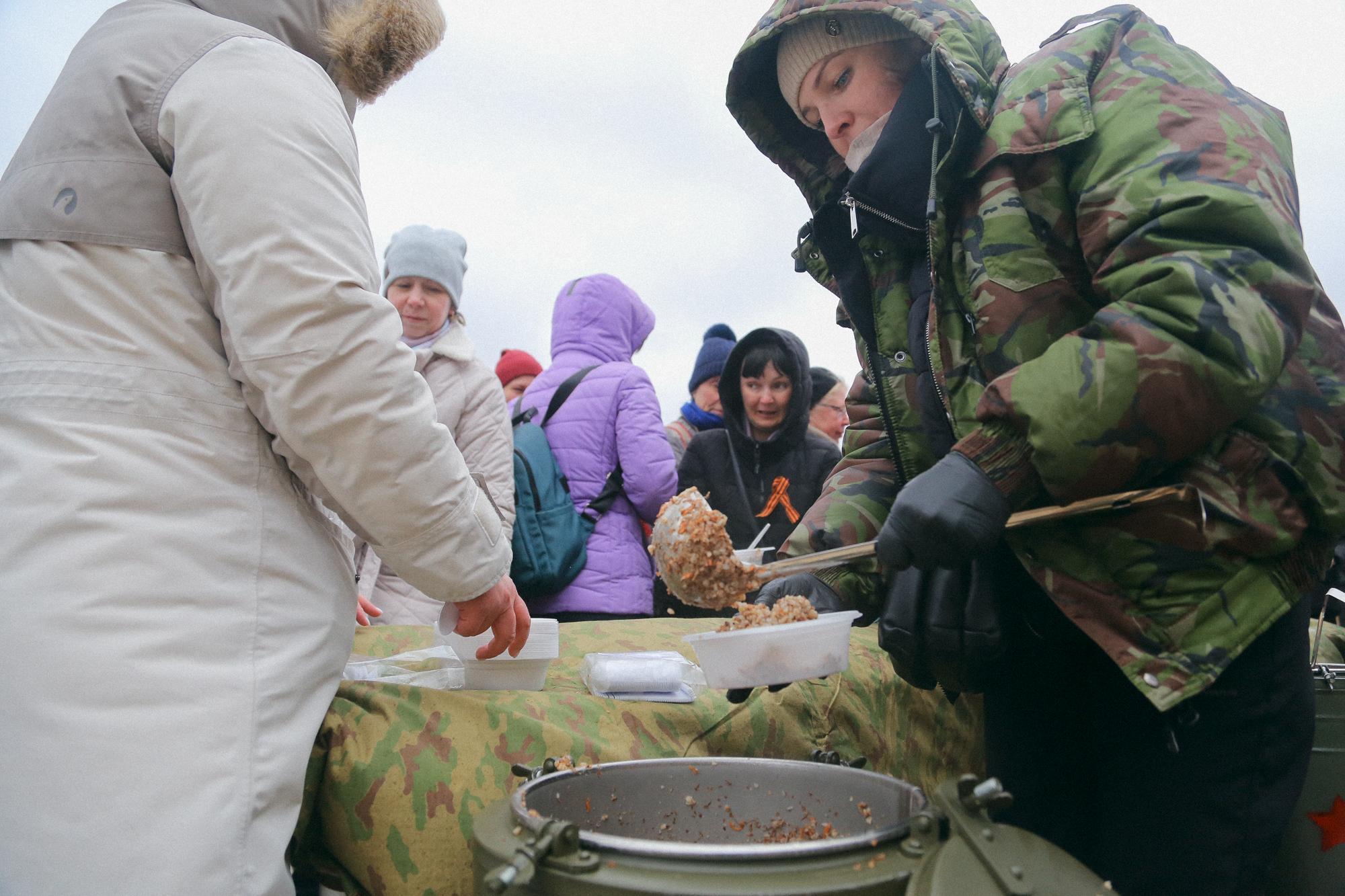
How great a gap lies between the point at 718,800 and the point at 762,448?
2.90 meters

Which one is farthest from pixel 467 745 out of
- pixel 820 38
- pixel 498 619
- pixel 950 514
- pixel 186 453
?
pixel 820 38

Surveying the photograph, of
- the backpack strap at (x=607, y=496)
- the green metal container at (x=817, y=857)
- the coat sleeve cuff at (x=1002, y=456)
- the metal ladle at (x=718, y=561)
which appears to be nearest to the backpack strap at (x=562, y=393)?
the backpack strap at (x=607, y=496)

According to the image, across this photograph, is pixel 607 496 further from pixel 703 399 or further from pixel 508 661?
pixel 703 399

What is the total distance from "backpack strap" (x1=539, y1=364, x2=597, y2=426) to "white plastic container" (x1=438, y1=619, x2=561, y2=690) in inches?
70.0

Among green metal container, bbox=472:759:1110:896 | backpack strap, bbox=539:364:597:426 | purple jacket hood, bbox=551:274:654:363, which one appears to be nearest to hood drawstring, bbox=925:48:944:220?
green metal container, bbox=472:759:1110:896

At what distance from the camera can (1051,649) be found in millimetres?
1580

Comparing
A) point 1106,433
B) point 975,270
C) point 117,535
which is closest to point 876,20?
point 975,270

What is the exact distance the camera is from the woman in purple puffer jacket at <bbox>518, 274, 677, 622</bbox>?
3.33 metres

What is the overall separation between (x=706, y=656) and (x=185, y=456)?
37.4 inches

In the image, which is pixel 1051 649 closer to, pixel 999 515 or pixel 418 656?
pixel 999 515

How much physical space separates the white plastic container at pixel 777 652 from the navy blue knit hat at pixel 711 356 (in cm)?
364

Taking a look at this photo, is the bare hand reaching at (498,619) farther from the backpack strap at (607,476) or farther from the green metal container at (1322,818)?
the green metal container at (1322,818)

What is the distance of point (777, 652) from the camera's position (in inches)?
64.0

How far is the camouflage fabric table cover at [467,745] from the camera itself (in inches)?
59.8
